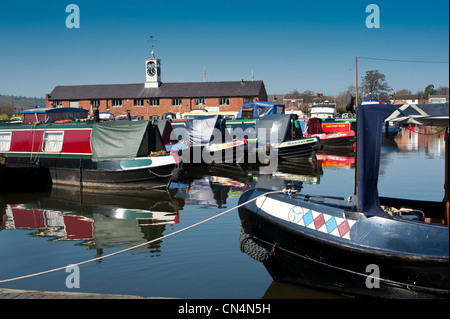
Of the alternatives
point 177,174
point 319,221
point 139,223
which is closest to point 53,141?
point 177,174

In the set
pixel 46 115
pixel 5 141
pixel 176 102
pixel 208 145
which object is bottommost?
pixel 208 145

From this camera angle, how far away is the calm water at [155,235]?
24.4ft

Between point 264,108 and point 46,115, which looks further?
point 264,108

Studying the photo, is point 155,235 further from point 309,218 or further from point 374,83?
point 374,83

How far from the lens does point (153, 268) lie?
8.12m

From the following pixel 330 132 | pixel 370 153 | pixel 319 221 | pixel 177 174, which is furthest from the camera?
pixel 330 132

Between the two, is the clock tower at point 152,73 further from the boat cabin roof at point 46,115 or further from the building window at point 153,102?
the boat cabin roof at point 46,115

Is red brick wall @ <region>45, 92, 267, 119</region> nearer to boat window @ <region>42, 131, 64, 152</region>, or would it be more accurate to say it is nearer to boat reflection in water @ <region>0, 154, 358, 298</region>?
boat reflection in water @ <region>0, 154, 358, 298</region>

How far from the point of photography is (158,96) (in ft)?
186

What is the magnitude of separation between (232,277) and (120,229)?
450cm

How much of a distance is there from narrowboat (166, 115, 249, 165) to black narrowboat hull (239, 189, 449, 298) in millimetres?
13990

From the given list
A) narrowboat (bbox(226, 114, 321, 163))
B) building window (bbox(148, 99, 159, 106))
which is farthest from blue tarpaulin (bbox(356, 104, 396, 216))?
building window (bbox(148, 99, 159, 106))

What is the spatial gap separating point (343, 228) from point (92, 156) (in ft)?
41.4
